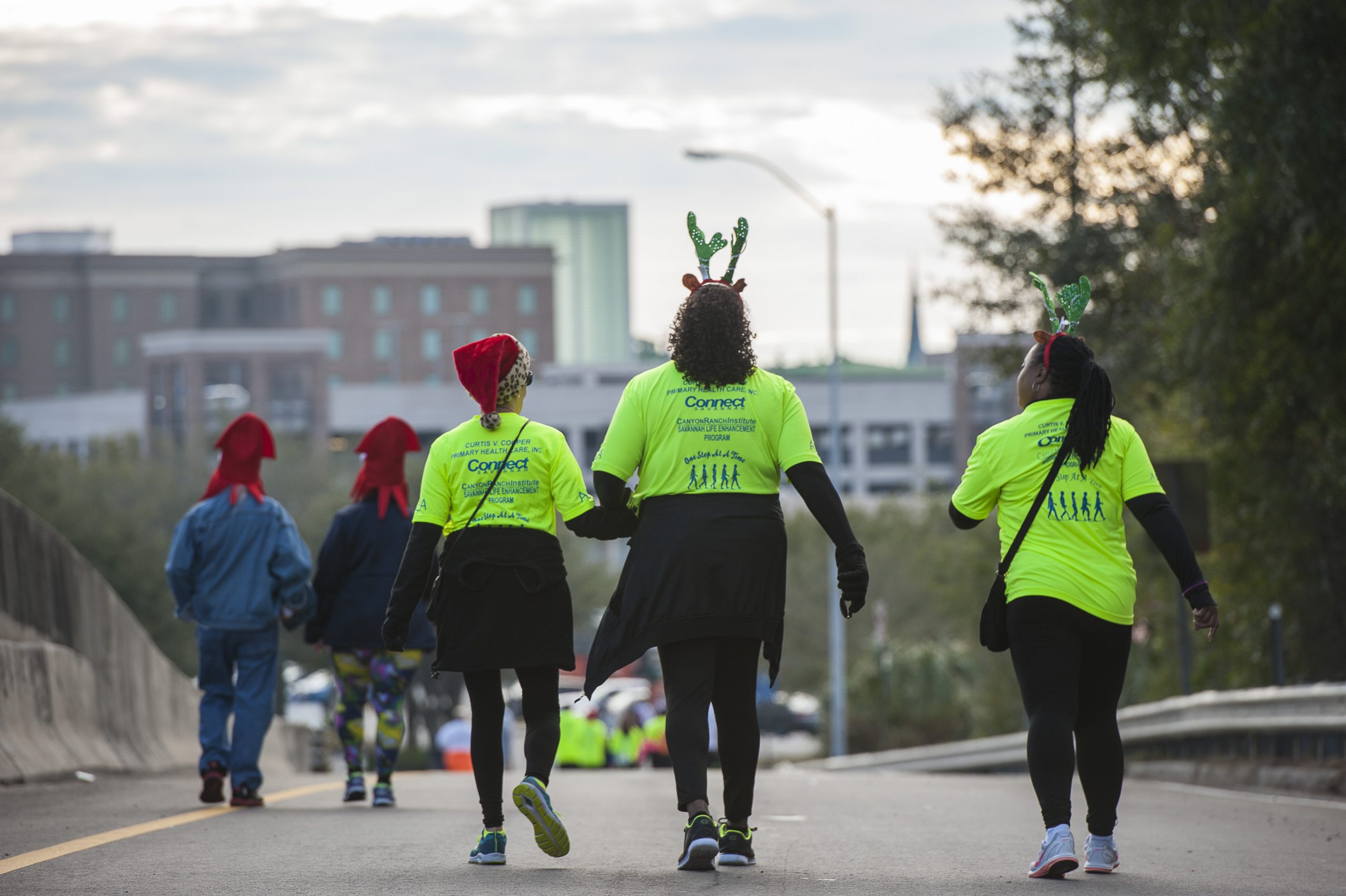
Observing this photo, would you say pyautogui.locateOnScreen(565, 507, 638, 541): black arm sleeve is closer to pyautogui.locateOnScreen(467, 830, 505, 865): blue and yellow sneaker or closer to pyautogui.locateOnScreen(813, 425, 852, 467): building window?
pyautogui.locateOnScreen(467, 830, 505, 865): blue and yellow sneaker

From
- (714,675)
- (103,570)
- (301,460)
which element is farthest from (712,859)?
(301,460)

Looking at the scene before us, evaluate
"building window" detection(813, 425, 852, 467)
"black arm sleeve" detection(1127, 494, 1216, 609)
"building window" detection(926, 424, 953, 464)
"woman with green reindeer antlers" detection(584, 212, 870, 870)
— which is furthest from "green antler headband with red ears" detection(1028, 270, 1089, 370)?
"building window" detection(926, 424, 953, 464)

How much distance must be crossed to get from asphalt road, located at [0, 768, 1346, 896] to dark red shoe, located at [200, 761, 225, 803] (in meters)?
0.11

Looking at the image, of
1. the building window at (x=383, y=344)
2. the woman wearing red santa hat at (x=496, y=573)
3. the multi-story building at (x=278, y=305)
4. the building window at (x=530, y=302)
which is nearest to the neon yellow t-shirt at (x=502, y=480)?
the woman wearing red santa hat at (x=496, y=573)

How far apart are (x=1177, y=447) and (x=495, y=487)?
1835 centimetres

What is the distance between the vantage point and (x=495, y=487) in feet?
23.5

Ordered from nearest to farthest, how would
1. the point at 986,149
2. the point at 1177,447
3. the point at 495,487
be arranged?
the point at 495,487
the point at 1177,447
the point at 986,149

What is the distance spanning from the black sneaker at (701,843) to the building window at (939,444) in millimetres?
113313

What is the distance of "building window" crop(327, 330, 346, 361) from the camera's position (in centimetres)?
13500

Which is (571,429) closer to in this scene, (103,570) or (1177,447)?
(103,570)

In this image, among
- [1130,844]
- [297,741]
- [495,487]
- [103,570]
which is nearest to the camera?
[495,487]

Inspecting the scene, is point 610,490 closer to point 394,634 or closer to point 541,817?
point 394,634

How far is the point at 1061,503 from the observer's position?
6.71 metres

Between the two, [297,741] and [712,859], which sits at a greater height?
[712,859]
